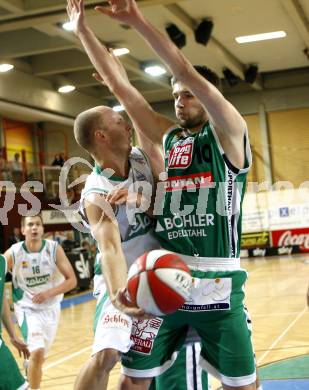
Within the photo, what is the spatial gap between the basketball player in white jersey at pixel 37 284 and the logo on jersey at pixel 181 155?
3.51m

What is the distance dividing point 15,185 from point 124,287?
16.0 m

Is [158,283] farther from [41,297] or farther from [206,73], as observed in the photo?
[41,297]

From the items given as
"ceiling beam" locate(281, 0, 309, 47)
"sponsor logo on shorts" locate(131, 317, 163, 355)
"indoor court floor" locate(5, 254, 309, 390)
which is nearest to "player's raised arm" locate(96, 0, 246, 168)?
"sponsor logo on shorts" locate(131, 317, 163, 355)

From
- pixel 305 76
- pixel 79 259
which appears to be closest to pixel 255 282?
pixel 79 259

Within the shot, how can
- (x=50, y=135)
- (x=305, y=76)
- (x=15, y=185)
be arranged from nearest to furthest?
1. (x=15, y=185)
2. (x=305, y=76)
3. (x=50, y=135)

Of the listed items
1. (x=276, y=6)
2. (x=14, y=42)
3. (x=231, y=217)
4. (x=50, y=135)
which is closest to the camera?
(x=231, y=217)

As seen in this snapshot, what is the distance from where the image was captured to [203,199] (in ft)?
12.2

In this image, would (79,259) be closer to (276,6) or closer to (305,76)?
(276,6)

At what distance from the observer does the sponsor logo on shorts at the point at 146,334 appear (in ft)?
12.4

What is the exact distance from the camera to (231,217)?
3.74 metres

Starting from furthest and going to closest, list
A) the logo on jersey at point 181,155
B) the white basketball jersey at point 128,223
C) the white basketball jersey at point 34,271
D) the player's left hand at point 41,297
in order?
the white basketball jersey at point 34,271, the player's left hand at point 41,297, the white basketball jersey at point 128,223, the logo on jersey at point 181,155

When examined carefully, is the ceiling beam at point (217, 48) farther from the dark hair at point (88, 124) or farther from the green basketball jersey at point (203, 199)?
the green basketball jersey at point (203, 199)

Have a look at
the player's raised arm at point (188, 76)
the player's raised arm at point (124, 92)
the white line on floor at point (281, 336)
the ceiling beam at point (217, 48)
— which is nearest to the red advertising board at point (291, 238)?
the ceiling beam at point (217, 48)

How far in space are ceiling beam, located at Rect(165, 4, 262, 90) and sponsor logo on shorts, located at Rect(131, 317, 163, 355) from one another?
11.3 metres
